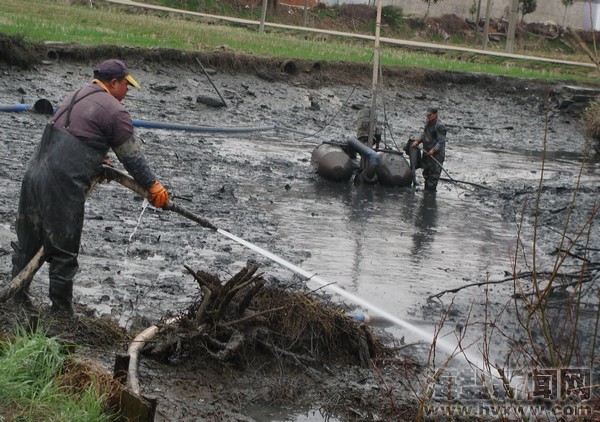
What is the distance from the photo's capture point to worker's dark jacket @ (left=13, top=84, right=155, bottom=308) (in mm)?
7121

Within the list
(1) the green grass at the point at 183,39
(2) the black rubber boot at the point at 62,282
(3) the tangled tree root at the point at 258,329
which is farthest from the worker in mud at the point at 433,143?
(2) the black rubber boot at the point at 62,282

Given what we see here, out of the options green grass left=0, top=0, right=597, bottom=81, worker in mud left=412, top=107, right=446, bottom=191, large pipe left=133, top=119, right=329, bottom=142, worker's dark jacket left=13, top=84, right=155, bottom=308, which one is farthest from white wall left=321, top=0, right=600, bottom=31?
worker's dark jacket left=13, top=84, right=155, bottom=308

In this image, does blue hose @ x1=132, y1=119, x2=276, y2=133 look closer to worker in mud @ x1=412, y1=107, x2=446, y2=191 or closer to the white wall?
worker in mud @ x1=412, y1=107, x2=446, y2=191

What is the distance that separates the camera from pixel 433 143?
17422 mm

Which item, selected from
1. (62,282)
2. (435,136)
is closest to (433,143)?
(435,136)

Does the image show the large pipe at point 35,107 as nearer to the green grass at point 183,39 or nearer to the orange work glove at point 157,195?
the green grass at point 183,39

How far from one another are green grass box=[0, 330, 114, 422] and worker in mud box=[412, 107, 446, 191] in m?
12.1

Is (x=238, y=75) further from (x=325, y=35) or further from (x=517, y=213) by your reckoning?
(x=325, y=35)

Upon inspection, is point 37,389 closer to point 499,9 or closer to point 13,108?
point 13,108

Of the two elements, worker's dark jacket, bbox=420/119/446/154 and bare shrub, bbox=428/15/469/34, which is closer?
worker's dark jacket, bbox=420/119/446/154

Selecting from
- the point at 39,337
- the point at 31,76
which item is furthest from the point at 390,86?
the point at 39,337

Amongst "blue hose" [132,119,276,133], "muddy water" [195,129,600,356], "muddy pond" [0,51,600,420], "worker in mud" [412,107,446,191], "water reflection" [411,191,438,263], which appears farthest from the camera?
"blue hose" [132,119,276,133]

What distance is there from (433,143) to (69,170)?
11216 millimetres

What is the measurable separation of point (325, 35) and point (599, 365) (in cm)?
3454
